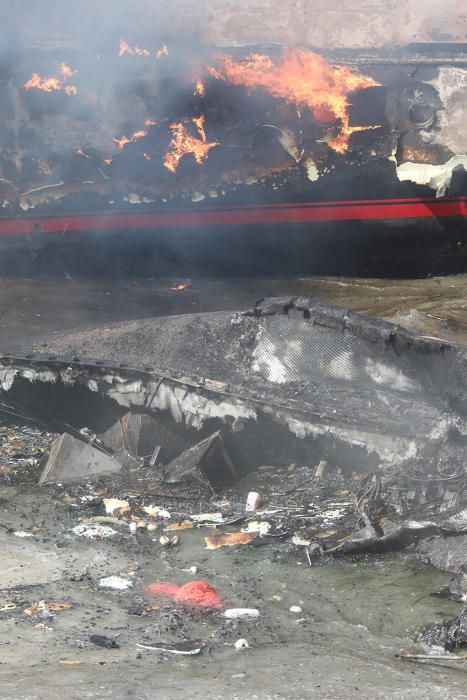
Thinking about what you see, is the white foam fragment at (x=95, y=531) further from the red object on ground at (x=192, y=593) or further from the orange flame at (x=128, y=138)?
the orange flame at (x=128, y=138)

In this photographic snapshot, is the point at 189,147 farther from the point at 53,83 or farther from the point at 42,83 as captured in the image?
the point at 42,83

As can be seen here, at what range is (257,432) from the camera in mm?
5734

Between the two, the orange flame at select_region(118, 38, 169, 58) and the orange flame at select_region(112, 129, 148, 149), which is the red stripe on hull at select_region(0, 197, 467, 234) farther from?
the orange flame at select_region(118, 38, 169, 58)

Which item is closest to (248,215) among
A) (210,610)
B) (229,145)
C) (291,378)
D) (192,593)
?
(229,145)

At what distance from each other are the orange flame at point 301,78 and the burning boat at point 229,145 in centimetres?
2

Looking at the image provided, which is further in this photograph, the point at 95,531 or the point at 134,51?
the point at 134,51

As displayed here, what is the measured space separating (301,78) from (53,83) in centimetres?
327

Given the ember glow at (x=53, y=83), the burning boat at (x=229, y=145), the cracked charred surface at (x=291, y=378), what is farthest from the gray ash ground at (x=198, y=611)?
the ember glow at (x=53, y=83)

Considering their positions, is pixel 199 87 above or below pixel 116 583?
above

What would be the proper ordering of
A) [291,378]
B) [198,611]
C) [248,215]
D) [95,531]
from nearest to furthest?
[198,611]
[95,531]
[291,378]
[248,215]

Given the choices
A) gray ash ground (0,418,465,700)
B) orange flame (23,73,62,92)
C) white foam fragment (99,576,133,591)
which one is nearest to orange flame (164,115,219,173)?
orange flame (23,73,62,92)

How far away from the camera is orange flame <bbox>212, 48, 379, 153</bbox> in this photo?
10.7 meters

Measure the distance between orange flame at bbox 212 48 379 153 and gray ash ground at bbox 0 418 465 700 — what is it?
254 inches

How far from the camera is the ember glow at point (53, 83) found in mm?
10555
